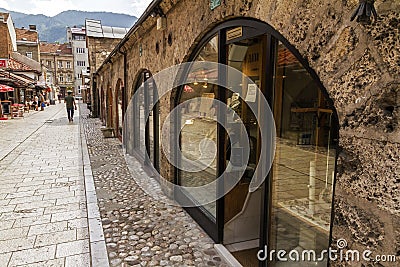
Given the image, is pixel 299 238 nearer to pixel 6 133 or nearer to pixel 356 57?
pixel 356 57

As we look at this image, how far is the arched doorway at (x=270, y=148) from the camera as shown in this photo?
2438 mm

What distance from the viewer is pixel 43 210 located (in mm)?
4473

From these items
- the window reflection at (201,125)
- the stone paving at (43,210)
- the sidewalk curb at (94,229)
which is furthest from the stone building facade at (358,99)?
the stone paving at (43,210)

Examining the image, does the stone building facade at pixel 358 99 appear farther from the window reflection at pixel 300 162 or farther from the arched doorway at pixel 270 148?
the window reflection at pixel 300 162

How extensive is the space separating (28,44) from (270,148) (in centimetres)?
5200

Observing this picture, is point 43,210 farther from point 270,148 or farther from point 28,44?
point 28,44

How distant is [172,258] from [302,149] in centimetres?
187

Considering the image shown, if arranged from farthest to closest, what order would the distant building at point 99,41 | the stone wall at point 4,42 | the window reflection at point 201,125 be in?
the stone wall at point 4,42 → the distant building at point 99,41 → the window reflection at point 201,125

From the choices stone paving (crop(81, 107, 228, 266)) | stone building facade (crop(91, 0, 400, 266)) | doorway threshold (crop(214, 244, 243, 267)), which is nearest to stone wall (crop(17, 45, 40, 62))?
stone paving (crop(81, 107, 228, 266))

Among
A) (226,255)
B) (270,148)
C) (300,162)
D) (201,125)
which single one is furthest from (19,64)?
(270,148)

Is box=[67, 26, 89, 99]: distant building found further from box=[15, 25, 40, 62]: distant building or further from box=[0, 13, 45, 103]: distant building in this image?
box=[15, 25, 40, 62]: distant building

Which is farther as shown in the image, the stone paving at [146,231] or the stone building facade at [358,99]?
the stone paving at [146,231]

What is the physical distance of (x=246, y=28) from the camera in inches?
108

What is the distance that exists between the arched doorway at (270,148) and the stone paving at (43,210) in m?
1.66
